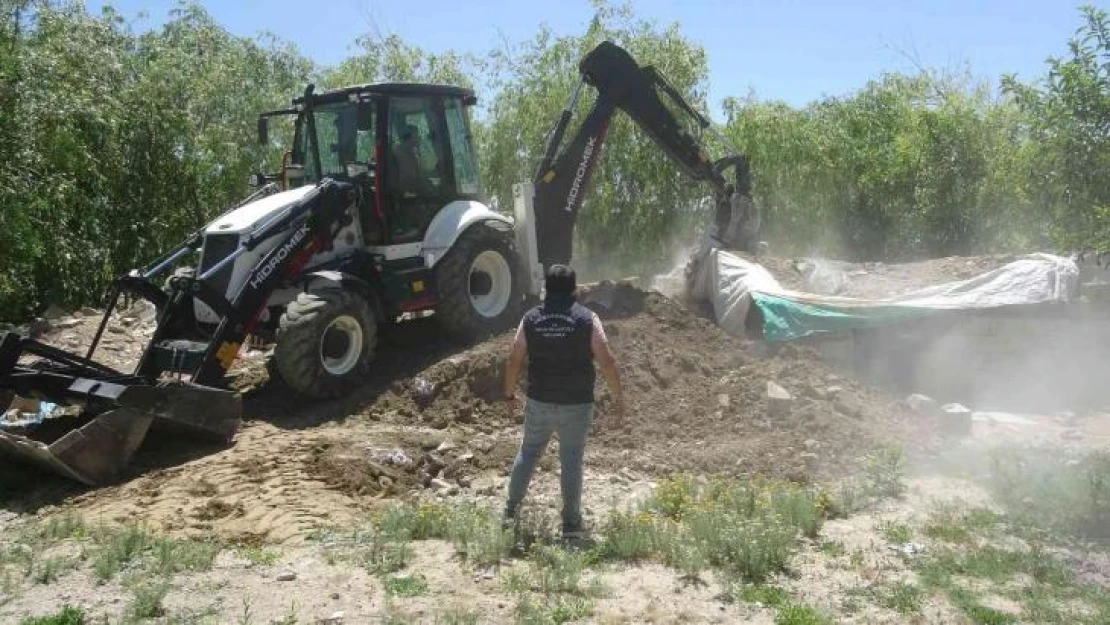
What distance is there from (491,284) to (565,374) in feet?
16.3

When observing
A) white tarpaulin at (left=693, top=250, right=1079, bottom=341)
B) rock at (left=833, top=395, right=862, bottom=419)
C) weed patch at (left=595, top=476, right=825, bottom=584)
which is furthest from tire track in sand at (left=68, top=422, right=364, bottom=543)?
white tarpaulin at (left=693, top=250, right=1079, bottom=341)

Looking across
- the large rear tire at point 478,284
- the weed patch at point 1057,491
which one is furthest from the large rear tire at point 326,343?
the weed patch at point 1057,491

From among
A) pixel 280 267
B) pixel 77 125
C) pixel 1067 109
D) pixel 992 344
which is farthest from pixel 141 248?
pixel 1067 109

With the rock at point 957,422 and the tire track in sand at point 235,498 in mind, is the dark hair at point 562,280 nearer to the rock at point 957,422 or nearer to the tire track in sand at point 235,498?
the tire track in sand at point 235,498

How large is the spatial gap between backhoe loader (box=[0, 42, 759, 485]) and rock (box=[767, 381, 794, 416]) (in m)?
3.10

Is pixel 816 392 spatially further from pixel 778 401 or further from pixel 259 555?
pixel 259 555

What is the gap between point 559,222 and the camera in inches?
455

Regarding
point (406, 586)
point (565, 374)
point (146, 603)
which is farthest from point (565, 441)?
point (146, 603)

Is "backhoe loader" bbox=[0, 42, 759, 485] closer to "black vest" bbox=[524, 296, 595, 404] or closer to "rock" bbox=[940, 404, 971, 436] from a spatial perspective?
"black vest" bbox=[524, 296, 595, 404]

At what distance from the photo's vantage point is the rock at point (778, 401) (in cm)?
891

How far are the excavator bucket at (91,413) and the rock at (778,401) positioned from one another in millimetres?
4639

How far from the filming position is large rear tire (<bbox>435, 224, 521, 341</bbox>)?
10.2 m

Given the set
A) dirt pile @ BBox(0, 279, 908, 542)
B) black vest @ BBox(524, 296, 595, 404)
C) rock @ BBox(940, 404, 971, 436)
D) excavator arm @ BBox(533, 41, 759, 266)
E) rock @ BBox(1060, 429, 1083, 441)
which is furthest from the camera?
excavator arm @ BBox(533, 41, 759, 266)

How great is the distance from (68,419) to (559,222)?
18.6 ft
